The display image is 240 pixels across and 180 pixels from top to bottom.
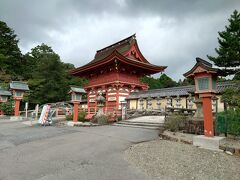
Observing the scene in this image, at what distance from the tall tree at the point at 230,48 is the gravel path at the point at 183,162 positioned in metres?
23.3

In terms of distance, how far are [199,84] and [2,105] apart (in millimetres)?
24345

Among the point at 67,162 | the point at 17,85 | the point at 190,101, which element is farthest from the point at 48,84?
the point at 67,162

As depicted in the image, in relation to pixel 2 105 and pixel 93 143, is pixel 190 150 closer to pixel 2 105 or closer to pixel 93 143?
pixel 93 143

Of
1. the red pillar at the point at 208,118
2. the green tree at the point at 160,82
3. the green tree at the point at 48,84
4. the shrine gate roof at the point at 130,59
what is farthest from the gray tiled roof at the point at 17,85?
the green tree at the point at 160,82

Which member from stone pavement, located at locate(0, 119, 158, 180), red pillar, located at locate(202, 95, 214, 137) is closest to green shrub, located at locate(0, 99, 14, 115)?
stone pavement, located at locate(0, 119, 158, 180)

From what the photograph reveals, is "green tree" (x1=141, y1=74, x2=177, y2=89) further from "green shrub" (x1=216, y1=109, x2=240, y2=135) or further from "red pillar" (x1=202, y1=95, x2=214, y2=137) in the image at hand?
"red pillar" (x1=202, y1=95, x2=214, y2=137)

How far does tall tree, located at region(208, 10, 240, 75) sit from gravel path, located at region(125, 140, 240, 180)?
2335 cm

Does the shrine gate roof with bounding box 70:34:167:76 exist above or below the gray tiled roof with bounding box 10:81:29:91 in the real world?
above

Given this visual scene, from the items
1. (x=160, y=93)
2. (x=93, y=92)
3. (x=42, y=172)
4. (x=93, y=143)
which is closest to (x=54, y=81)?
(x=93, y=92)

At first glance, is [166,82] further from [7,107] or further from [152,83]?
[7,107]

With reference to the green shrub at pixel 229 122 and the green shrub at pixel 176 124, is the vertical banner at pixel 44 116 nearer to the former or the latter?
the green shrub at pixel 176 124

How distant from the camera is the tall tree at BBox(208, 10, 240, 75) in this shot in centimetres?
2547

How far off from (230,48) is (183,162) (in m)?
25.8

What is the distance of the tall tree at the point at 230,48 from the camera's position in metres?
25.5
